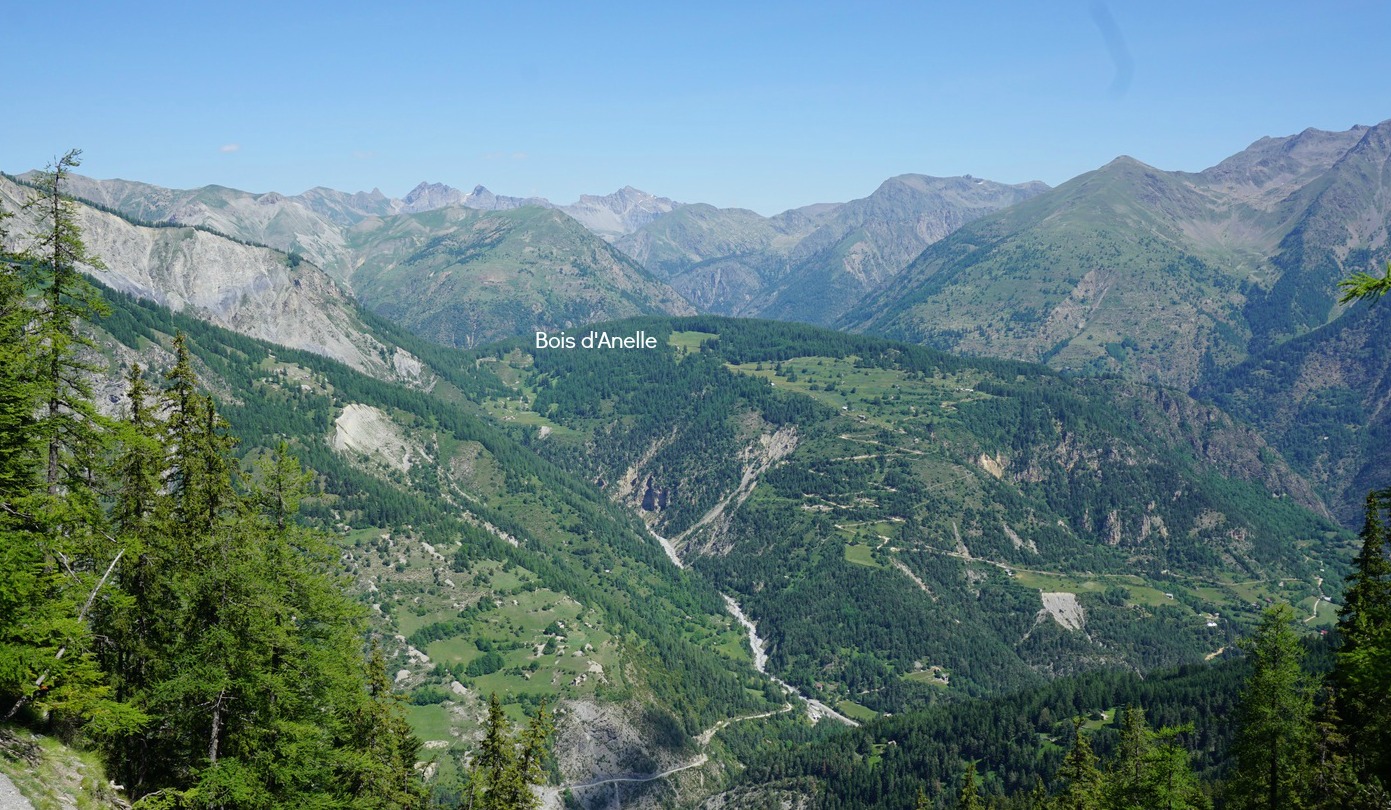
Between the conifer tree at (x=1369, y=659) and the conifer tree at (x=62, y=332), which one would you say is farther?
the conifer tree at (x=62, y=332)

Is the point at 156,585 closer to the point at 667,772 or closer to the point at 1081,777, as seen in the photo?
the point at 1081,777

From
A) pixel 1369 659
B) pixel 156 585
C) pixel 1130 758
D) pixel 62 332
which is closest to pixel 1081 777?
pixel 1130 758

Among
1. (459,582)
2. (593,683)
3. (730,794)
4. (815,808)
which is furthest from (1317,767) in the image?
(459,582)

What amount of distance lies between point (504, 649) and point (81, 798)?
146m

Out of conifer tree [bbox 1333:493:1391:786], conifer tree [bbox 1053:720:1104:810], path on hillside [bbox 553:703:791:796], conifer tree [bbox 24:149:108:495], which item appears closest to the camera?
conifer tree [bbox 1333:493:1391:786]

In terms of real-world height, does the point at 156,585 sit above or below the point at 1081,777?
above

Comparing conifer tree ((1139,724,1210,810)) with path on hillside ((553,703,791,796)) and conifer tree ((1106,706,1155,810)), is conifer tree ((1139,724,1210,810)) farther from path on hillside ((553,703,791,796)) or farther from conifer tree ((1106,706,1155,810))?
path on hillside ((553,703,791,796))

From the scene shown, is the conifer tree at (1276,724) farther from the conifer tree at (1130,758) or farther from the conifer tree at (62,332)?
the conifer tree at (62,332)

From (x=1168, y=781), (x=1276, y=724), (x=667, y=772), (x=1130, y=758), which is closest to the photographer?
(x=1168, y=781)

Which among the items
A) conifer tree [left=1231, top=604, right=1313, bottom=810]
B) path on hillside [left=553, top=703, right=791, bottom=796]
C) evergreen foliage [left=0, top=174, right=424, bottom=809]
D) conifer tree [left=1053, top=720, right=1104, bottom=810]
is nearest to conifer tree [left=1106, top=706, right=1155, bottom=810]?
conifer tree [left=1053, top=720, right=1104, bottom=810]

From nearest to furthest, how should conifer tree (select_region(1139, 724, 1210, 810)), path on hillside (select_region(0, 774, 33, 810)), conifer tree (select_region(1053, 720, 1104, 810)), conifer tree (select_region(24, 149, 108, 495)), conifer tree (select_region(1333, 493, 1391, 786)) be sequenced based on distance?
conifer tree (select_region(1333, 493, 1391, 786)) < path on hillside (select_region(0, 774, 33, 810)) < conifer tree (select_region(24, 149, 108, 495)) < conifer tree (select_region(1139, 724, 1210, 810)) < conifer tree (select_region(1053, 720, 1104, 810))

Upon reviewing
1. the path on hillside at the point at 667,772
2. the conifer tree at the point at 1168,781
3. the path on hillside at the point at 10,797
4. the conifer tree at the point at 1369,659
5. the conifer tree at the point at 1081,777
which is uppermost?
the conifer tree at the point at 1369,659

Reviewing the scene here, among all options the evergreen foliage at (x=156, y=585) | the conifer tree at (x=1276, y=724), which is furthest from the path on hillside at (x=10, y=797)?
the conifer tree at (x=1276, y=724)

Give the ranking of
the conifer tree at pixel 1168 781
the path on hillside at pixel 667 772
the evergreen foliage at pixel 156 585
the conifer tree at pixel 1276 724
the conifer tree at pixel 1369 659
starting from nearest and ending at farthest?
the conifer tree at pixel 1369 659, the evergreen foliage at pixel 156 585, the conifer tree at pixel 1168 781, the conifer tree at pixel 1276 724, the path on hillside at pixel 667 772
